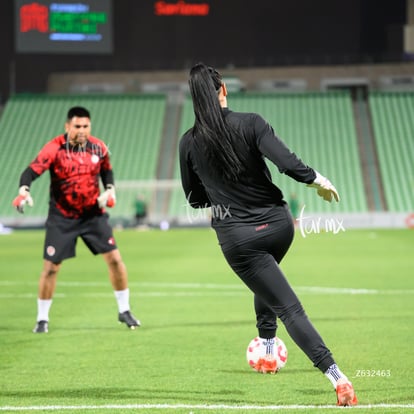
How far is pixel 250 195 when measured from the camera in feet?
22.3

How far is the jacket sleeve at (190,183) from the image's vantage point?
22.8ft

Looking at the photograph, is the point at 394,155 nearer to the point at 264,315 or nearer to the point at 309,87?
the point at 309,87

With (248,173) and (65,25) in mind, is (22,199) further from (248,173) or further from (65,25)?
(65,25)

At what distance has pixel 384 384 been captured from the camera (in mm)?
7633

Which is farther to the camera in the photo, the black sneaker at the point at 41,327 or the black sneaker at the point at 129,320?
the black sneaker at the point at 129,320

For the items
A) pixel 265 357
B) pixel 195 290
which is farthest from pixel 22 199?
pixel 195 290

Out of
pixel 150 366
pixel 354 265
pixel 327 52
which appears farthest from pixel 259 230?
pixel 327 52

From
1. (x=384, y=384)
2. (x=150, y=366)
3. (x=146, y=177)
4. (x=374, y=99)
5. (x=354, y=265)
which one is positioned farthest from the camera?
(x=374, y=99)

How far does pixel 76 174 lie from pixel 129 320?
1800mm

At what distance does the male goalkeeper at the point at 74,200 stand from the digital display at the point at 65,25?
34.5 m

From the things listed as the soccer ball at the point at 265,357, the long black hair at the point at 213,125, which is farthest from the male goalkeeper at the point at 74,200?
the long black hair at the point at 213,125

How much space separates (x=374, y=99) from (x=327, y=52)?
153 inches

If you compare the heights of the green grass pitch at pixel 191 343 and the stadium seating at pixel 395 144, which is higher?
the green grass pitch at pixel 191 343

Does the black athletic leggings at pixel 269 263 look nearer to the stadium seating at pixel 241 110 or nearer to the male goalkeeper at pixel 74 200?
the male goalkeeper at pixel 74 200
